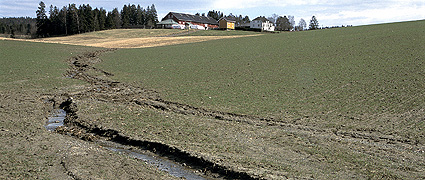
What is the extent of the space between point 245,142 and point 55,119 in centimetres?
748

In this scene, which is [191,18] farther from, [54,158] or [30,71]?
[54,158]

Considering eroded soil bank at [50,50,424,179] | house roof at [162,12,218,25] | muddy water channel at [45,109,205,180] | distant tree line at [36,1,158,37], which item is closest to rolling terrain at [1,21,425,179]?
eroded soil bank at [50,50,424,179]

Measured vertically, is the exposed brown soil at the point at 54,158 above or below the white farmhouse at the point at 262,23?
below

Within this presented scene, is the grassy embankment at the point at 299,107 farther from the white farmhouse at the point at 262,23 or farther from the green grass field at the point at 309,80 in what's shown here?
the white farmhouse at the point at 262,23

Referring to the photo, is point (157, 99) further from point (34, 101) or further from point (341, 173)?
point (341, 173)

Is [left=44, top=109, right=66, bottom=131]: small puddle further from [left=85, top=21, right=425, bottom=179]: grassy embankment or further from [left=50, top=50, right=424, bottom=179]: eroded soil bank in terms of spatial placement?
[left=85, top=21, right=425, bottom=179]: grassy embankment

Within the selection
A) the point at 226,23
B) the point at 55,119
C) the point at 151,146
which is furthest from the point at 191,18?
the point at 151,146

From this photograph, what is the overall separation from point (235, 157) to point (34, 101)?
10687mm

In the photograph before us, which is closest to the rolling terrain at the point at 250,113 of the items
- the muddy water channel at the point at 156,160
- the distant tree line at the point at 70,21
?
the muddy water channel at the point at 156,160

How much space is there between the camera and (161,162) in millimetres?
8758

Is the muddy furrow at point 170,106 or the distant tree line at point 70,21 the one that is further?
the distant tree line at point 70,21

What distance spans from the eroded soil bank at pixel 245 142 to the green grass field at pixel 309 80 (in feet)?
4.36

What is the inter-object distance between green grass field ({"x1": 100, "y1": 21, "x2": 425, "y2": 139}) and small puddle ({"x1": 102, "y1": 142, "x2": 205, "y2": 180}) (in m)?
5.44

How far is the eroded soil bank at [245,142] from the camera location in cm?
796
